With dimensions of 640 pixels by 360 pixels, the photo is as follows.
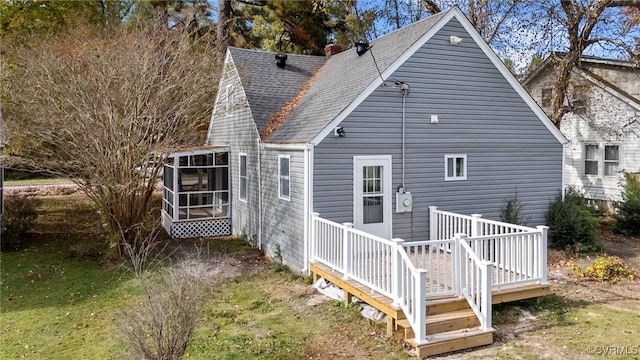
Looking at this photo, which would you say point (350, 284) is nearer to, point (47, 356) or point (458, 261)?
point (458, 261)

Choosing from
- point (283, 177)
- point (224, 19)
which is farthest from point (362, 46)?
point (224, 19)

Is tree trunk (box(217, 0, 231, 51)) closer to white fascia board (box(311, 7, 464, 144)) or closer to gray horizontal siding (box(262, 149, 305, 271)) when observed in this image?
gray horizontal siding (box(262, 149, 305, 271))

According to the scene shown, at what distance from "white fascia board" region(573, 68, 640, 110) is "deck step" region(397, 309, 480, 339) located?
14.8 metres

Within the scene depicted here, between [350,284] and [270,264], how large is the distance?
13.0ft

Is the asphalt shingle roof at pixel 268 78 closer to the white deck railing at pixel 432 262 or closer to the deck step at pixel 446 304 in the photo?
the white deck railing at pixel 432 262

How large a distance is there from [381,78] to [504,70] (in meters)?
3.47

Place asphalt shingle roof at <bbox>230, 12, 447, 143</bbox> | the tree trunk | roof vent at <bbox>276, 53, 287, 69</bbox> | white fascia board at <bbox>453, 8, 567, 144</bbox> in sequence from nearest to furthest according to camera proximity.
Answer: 1. asphalt shingle roof at <bbox>230, 12, 447, 143</bbox>
2. white fascia board at <bbox>453, 8, 567, 144</bbox>
3. roof vent at <bbox>276, 53, 287, 69</bbox>
4. the tree trunk

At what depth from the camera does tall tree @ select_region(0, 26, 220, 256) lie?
35.8 feet

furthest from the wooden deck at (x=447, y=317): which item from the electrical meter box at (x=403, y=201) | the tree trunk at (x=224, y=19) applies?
the tree trunk at (x=224, y=19)

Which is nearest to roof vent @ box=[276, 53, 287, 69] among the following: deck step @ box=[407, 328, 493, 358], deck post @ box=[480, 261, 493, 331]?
deck post @ box=[480, 261, 493, 331]

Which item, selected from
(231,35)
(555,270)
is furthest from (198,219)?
(231,35)

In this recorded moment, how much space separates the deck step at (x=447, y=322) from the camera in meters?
6.42

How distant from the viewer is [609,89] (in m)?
18.0

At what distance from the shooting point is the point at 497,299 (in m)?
7.38
